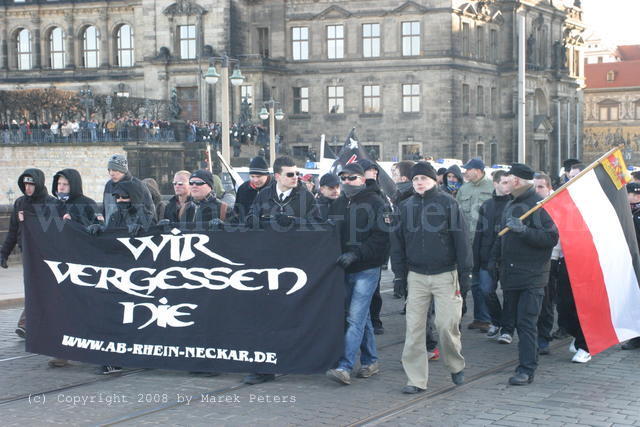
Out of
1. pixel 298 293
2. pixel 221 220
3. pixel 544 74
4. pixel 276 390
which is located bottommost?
pixel 276 390

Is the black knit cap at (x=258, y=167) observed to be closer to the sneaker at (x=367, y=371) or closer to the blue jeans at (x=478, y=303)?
the sneaker at (x=367, y=371)

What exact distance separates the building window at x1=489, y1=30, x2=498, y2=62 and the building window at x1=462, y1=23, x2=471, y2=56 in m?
3.54

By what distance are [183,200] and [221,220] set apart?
1383 millimetres

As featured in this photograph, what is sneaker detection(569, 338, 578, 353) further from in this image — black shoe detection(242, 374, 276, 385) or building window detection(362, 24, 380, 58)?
building window detection(362, 24, 380, 58)

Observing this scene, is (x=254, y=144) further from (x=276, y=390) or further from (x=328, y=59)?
(x=276, y=390)

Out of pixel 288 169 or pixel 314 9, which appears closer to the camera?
pixel 288 169

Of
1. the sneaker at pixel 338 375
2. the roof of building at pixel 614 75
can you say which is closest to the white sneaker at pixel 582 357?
the sneaker at pixel 338 375

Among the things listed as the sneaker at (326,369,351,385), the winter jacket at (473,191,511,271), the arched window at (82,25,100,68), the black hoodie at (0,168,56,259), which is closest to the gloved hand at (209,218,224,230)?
the sneaker at (326,369,351,385)

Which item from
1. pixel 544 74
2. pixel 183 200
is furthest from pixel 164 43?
pixel 183 200

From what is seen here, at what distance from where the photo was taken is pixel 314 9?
Answer: 57438mm

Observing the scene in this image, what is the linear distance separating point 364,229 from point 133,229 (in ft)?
7.19

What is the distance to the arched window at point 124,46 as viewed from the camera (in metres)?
60.8

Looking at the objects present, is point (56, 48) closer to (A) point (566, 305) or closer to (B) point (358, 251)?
(A) point (566, 305)

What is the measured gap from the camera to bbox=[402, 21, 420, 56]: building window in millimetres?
56125
